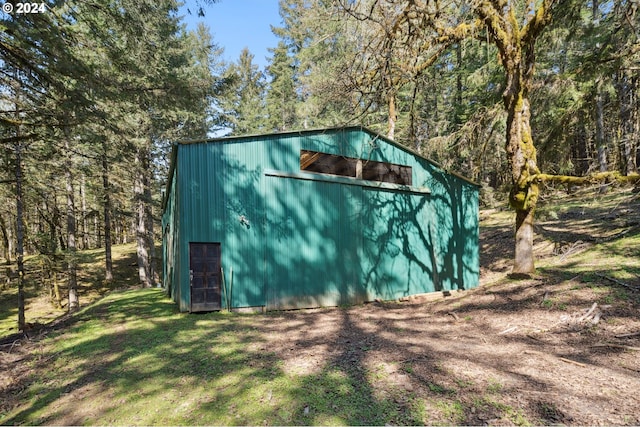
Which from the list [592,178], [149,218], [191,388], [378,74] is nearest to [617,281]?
[592,178]

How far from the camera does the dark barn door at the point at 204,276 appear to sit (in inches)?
323

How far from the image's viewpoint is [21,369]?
5418 millimetres

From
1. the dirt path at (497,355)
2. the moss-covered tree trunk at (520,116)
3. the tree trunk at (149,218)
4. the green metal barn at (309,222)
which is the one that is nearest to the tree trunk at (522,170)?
the moss-covered tree trunk at (520,116)

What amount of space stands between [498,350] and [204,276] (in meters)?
6.74

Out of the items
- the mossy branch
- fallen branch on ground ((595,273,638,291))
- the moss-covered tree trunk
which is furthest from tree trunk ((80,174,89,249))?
fallen branch on ground ((595,273,638,291))

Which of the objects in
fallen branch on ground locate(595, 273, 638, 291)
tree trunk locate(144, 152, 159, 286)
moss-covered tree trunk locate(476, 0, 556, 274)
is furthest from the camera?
tree trunk locate(144, 152, 159, 286)

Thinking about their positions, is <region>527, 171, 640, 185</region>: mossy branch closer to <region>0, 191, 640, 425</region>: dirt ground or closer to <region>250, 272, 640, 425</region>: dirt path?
<region>0, 191, 640, 425</region>: dirt ground

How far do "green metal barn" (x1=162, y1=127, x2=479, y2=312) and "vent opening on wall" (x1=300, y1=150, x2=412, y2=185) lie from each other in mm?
33

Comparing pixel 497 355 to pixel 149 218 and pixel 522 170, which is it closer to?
pixel 522 170

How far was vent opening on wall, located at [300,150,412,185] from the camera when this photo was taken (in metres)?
9.56

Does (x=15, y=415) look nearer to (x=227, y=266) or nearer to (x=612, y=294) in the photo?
(x=227, y=266)

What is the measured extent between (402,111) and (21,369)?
23839mm

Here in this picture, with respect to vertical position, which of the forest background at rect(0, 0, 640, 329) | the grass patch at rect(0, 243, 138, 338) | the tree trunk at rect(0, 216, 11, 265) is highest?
the forest background at rect(0, 0, 640, 329)

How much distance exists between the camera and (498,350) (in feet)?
15.8
